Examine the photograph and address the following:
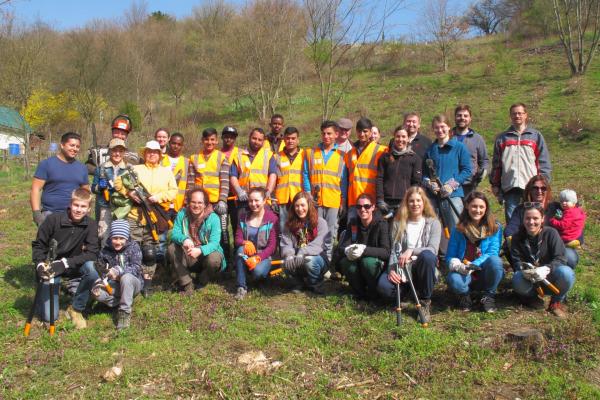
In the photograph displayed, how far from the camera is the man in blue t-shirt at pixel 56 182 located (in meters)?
5.38

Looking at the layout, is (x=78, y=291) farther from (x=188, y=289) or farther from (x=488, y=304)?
(x=488, y=304)

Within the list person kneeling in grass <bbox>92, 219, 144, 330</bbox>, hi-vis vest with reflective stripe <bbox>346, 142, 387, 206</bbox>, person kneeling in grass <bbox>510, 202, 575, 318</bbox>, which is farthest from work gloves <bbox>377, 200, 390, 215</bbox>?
person kneeling in grass <bbox>92, 219, 144, 330</bbox>

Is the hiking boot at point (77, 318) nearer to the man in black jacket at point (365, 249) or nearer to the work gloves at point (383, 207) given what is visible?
the man in black jacket at point (365, 249)

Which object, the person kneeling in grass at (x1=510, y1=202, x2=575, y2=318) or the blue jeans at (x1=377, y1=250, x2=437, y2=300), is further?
the blue jeans at (x1=377, y1=250, x2=437, y2=300)

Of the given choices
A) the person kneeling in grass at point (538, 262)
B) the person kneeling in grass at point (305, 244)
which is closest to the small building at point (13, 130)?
the person kneeling in grass at point (305, 244)

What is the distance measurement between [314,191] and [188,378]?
294 centimetres

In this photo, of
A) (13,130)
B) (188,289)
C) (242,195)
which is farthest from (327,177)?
(13,130)

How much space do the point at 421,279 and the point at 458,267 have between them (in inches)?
15.1

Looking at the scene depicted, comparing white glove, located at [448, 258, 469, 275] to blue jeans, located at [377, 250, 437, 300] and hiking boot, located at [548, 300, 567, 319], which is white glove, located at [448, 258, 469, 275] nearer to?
blue jeans, located at [377, 250, 437, 300]

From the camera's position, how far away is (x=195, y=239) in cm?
559

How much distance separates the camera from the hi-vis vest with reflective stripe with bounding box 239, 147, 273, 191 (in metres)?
6.21

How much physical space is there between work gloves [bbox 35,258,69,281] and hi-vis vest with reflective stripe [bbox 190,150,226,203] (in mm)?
1977

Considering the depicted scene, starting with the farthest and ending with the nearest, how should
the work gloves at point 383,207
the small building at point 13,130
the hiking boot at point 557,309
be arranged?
the small building at point 13,130, the work gloves at point 383,207, the hiking boot at point 557,309

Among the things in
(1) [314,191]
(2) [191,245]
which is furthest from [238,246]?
(1) [314,191]
